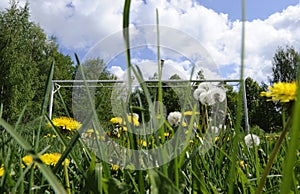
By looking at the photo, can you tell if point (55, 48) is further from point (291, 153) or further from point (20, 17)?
point (291, 153)

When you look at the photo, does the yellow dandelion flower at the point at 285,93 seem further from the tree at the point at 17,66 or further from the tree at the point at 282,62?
the tree at the point at 282,62

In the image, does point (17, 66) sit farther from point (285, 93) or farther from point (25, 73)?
point (285, 93)

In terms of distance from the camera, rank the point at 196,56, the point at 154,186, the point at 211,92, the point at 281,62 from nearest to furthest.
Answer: the point at 154,186 < the point at 196,56 < the point at 211,92 < the point at 281,62

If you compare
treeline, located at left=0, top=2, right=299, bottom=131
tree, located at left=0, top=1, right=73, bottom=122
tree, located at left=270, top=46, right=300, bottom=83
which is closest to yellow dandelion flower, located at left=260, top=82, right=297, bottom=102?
treeline, located at left=0, top=2, right=299, bottom=131

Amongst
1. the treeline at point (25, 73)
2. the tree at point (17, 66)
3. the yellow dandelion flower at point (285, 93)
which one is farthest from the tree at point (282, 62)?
the yellow dandelion flower at point (285, 93)

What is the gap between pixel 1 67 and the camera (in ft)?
45.4

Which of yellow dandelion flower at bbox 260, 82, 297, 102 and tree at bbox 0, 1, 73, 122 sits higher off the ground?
tree at bbox 0, 1, 73, 122

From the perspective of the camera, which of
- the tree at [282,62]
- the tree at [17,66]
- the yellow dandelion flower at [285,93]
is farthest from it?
the tree at [282,62]

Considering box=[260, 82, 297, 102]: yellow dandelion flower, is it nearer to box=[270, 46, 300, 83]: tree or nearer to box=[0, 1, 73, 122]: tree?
box=[0, 1, 73, 122]: tree

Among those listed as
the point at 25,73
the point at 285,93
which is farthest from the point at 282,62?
the point at 285,93

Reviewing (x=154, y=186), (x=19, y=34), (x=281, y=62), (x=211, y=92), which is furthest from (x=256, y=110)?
(x=154, y=186)

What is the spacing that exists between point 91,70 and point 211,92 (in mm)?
727

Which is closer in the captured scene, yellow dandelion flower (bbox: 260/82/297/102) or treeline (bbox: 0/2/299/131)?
yellow dandelion flower (bbox: 260/82/297/102)

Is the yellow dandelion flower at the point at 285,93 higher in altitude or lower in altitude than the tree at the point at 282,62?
lower
